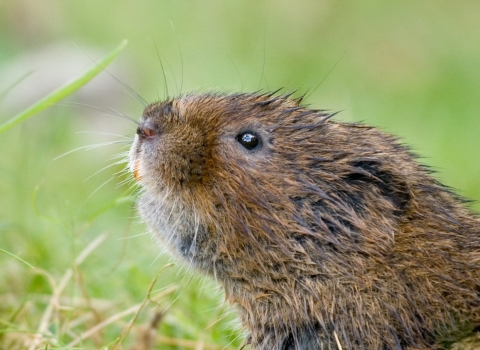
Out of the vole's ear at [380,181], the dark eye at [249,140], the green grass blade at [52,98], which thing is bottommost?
the green grass blade at [52,98]

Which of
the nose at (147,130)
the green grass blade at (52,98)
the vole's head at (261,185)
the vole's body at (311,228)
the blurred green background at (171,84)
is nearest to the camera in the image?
the vole's body at (311,228)

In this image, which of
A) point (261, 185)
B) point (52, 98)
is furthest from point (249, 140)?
point (52, 98)

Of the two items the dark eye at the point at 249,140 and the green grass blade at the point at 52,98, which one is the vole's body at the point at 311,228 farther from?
the green grass blade at the point at 52,98

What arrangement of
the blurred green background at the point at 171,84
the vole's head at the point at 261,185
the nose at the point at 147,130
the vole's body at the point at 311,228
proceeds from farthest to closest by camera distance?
the blurred green background at the point at 171,84 < the nose at the point at 147,130 < the vole's head at the point at 261,185 < the vole's body at the point at 311,228

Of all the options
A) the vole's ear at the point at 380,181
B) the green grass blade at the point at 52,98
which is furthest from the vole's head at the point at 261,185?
the green grass blade at the point at 52,98

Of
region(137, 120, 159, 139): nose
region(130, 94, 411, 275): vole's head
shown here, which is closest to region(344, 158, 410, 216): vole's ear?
region(130, 94, 411, 275): vole's head

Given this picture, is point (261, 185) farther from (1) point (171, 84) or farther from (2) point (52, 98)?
(1) point (171, 84)
